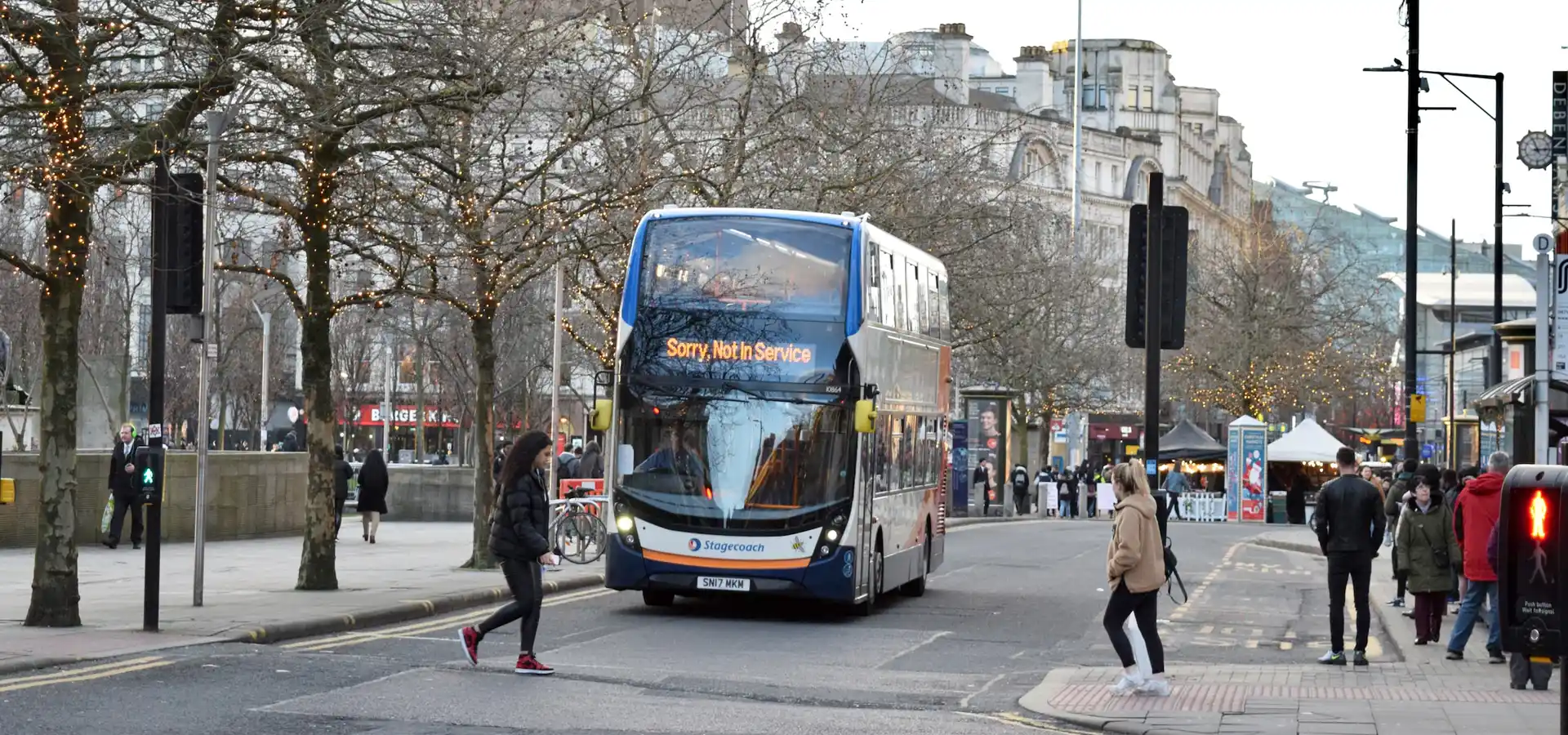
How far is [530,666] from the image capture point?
48.9ft

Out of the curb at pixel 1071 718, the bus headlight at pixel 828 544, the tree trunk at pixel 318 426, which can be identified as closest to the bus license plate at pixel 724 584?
the bus headlight at pixel 828 544

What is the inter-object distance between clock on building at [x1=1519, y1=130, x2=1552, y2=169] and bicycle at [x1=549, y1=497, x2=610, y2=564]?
1547cm

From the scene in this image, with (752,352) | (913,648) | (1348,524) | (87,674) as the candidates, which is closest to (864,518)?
(752,352)

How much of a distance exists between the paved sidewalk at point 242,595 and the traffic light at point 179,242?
271 centimetres

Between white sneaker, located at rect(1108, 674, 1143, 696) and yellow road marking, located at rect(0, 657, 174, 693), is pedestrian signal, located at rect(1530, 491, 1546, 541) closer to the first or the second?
white sneaker, located at rect(1108, 674, 1143, 696)

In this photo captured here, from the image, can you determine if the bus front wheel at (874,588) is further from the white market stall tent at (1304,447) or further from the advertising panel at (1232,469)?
the white market stall tent at (1304,447)

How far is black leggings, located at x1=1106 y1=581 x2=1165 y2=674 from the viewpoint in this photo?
14594mm

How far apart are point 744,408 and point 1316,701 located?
7.71 metres

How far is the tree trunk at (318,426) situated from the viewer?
2167 cm

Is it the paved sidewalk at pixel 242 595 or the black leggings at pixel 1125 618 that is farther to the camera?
the paved sidewalk at pixel 242 595

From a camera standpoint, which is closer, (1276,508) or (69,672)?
(69,672)

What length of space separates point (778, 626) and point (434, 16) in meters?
6.99

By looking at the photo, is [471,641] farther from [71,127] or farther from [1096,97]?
[1096,97]

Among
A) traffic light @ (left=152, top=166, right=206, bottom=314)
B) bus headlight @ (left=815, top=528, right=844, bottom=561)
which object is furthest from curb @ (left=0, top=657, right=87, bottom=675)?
bus headlight @ (left=815, top=528, right=844, bottom=561)
